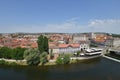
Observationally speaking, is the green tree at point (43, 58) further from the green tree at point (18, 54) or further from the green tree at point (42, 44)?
the green tree at point (18, 54)

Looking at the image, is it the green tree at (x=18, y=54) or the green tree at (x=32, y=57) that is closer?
the green tree at (x=32, y=57)

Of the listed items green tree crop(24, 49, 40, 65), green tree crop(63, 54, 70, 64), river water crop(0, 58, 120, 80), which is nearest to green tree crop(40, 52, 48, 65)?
green tree crop(24, 49, 40, 65)

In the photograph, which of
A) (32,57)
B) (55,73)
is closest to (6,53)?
(32,57)

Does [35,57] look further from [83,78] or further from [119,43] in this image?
[119,43]

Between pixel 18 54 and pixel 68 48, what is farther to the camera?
pixel 68 48

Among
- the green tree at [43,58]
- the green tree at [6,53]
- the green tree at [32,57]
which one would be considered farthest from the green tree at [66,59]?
the green tree at [6,53]

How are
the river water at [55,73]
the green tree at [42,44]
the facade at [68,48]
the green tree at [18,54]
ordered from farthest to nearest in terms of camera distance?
the facade at [68,48] → the green tree at [42,44] → the green tree at [18,54] → the river water at [55,73]

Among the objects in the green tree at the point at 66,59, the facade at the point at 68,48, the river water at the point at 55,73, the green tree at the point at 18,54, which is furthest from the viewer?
the facade at the point at 68,48

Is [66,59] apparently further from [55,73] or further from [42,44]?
[42,44]

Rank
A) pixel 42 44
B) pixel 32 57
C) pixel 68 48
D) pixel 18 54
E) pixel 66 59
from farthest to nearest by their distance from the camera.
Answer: pixel 68 48 < pixel 42 44 < pixel 18 54 < pixel 66 59 < pixel 32 57

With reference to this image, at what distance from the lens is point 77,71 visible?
1277 inches

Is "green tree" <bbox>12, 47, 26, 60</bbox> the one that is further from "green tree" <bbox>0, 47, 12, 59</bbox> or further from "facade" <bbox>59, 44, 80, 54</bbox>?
"facade" <bbox>59, 44, 80, 54</bbox>

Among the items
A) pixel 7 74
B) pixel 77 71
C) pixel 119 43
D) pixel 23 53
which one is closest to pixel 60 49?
pixel 23 53

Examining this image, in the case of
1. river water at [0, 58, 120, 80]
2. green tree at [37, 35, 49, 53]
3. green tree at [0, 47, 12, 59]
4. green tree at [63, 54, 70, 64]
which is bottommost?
river water at [0, 58, 120, 80]
